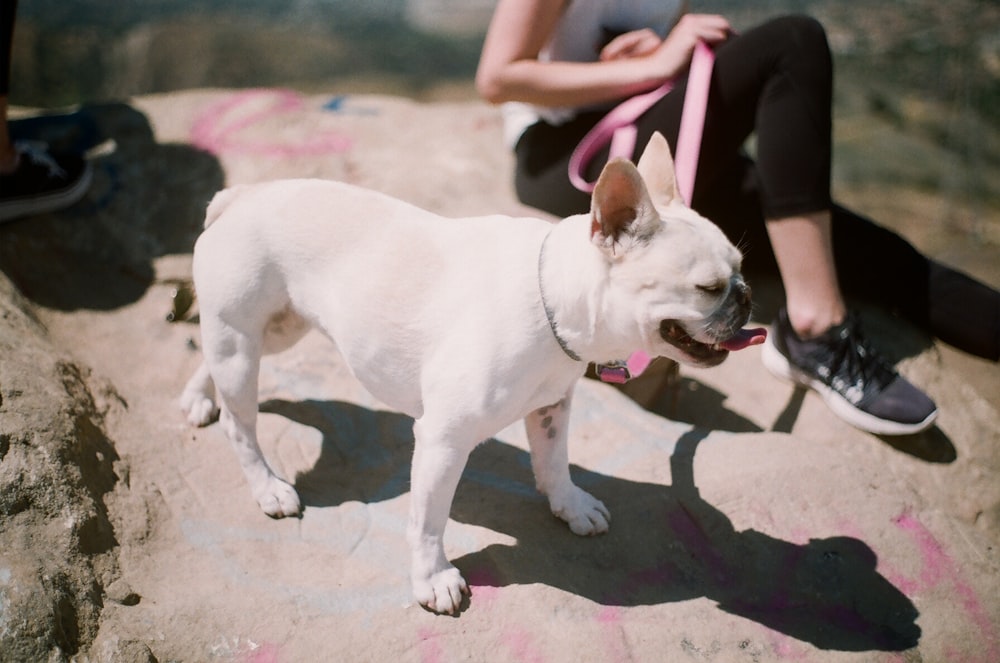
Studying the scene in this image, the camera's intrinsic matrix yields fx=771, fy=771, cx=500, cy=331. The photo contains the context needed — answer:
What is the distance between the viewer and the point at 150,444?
2.45 m

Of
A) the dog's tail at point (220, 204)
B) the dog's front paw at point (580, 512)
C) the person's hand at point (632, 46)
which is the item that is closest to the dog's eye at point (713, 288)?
the dog's front paw at point (580, 512)

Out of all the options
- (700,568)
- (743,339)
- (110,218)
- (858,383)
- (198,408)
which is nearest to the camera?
(743,339)

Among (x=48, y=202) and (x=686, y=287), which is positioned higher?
(x=686, y=287)

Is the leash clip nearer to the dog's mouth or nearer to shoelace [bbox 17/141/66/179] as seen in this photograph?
the dog's mouth

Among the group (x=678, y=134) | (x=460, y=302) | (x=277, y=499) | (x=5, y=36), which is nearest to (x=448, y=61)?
(x=5, y=36)

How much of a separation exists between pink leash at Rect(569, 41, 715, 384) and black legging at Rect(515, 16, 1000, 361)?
44mm

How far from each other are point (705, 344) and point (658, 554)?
745 millimetres

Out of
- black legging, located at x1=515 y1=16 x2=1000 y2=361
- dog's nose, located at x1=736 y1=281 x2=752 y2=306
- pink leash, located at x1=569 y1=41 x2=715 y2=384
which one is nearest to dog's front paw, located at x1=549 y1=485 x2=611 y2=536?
dog's nose, located at x1=736 y1=281 x2=752 y2=306

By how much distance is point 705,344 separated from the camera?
68.8 inches

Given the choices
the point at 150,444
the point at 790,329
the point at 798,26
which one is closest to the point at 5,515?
the point at 150,444

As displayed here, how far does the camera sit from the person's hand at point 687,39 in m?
2.80

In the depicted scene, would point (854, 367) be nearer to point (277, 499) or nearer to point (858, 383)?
point (858, 383)

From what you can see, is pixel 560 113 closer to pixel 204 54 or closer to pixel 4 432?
pixel 4 432

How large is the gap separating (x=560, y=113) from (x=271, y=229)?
60.3 inches
